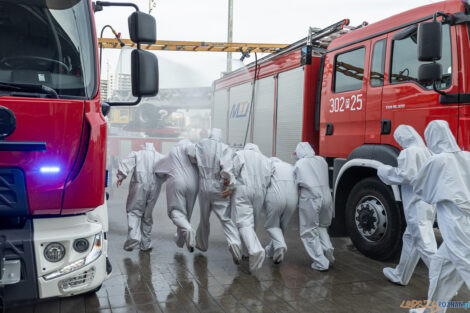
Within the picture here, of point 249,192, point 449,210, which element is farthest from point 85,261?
point 449,210

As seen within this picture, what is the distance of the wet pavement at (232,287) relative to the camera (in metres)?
3.59

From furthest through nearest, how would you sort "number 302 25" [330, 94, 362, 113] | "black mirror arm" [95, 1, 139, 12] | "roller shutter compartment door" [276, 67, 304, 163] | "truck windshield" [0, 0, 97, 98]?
"roller shutter compartment door" [276, 67, 304, 163] < "number 302 25" [330, 94, 362, 113] < "black mirror arm" [95, 1, 139, 12] < "truck windshield" [0, 0, 97, 98]

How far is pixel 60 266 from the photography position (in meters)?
2.54

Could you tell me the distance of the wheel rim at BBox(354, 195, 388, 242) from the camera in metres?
4.89

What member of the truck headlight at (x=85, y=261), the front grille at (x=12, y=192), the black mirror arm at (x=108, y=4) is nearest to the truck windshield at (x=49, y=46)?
the black mirror arm at (x=108, y=4)

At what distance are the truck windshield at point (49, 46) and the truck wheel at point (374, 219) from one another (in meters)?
3.58

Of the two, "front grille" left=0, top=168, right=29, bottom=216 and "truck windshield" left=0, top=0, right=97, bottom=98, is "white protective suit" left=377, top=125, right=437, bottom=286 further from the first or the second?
"front grille" left=0, top=168, right=29, bottom=216

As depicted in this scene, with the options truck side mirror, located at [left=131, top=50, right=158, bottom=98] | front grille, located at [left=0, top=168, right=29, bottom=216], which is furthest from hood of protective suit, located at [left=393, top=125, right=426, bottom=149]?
front grille, located at [left=0, top=168, right=29, bottom=216]

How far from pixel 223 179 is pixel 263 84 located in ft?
12.0

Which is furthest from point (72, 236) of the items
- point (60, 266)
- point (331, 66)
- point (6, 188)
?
point (331, 66)

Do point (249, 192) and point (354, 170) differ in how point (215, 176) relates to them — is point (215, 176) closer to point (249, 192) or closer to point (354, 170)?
point (249, 192)

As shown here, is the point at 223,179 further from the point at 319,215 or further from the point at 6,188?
the point at 6,188

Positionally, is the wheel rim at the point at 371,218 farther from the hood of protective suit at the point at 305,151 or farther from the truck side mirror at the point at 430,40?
the truck side mirror at the point at 430,40

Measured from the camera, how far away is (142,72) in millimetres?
3219
